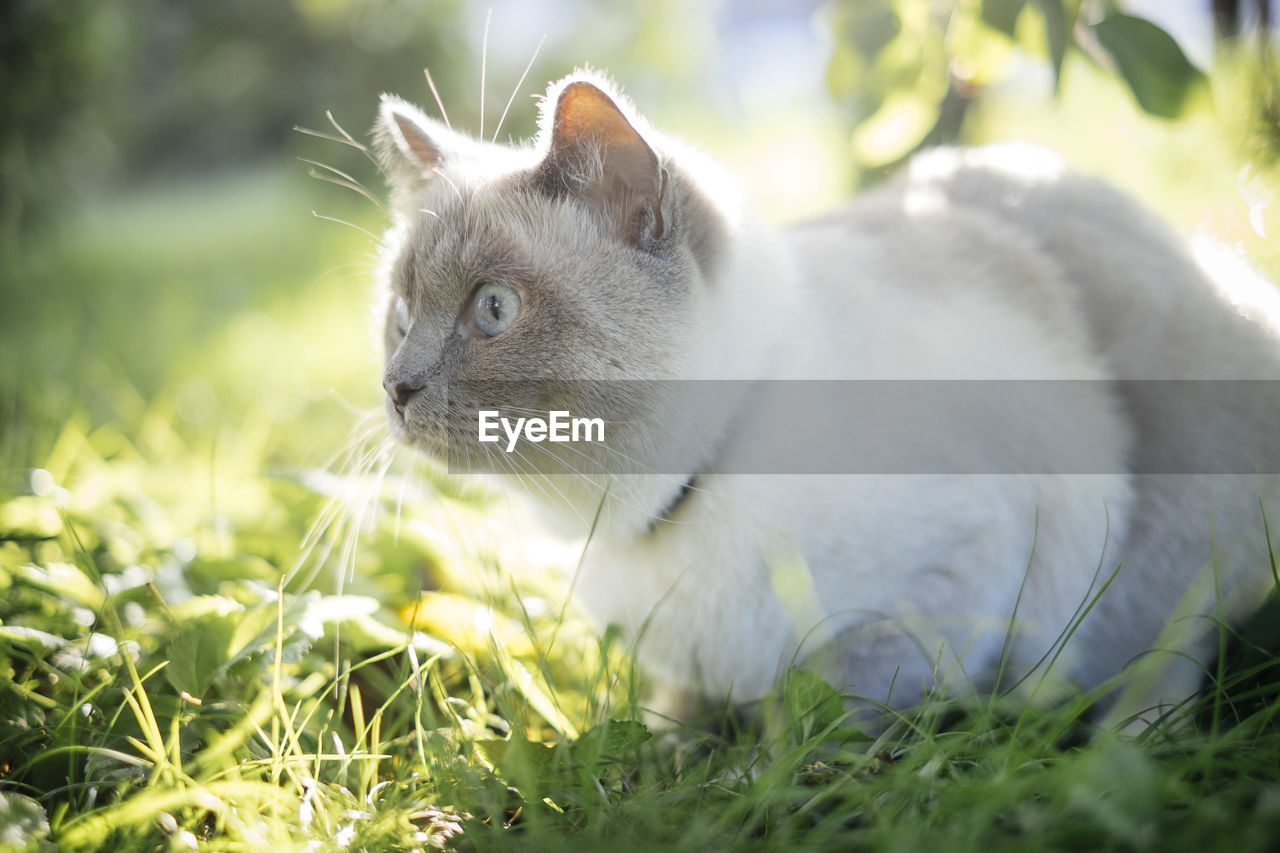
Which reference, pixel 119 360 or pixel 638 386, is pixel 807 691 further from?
pixel 119 360

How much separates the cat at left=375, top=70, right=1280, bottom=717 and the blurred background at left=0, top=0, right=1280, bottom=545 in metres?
0.26

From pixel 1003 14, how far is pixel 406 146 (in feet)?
3.64

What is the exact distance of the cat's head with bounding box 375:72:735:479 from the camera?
1.14 metres

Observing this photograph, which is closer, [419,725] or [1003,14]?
[419,725]

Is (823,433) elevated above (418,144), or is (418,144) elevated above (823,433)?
(418,144)

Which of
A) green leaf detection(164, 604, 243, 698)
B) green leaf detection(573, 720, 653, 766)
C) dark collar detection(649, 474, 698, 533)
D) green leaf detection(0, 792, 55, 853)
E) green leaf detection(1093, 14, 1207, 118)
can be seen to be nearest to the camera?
green leaf detection(0, 792, 55, 853)

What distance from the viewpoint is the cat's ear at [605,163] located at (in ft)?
3.61

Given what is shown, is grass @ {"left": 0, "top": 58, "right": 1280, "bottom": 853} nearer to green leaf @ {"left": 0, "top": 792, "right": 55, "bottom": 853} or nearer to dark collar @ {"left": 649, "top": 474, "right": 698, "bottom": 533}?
green leaf @ {"left": 0, "top": 792, "right": 55, "bottom": 853}

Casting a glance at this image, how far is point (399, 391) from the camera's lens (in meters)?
1.19

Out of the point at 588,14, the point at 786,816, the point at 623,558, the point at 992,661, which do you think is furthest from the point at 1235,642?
the point at 588,14

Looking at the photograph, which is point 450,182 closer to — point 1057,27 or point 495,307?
point 495,307

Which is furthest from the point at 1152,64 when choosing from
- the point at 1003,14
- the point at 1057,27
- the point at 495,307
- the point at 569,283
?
the point at 495,307

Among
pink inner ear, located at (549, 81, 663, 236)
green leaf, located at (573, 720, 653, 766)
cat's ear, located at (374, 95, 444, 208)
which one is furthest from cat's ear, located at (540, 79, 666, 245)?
green leaf, located at (573, 720, 653, 766)

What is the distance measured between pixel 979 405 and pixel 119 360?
9.52 feet
